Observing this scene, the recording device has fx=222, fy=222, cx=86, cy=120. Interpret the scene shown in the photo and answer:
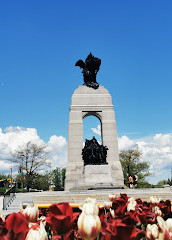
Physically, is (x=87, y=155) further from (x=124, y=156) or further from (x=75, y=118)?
(x=124, y=156)

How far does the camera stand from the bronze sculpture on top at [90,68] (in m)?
22.0

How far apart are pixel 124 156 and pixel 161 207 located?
41.5m

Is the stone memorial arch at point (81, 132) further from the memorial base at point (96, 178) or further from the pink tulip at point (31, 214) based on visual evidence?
the pink tulip at point (31, 214)

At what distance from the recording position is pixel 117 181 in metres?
18.3

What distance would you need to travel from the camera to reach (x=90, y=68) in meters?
22.1

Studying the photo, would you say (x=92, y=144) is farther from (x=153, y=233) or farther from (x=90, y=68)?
(x=153, y=233)

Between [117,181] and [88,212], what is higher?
[88,212]

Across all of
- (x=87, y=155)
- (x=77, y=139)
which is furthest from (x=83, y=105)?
(x=87, y=155)

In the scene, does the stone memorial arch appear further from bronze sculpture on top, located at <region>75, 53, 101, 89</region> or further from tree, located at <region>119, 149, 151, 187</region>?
tree, located at <region>119, 149, 151, 187</region>

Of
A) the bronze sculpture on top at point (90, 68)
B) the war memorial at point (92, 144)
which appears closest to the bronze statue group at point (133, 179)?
the war memorial at point (92, 144)

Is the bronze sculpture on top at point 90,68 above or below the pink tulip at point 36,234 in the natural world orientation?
above

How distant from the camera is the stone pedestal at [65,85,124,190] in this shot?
1841cm

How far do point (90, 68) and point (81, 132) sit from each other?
6.70m

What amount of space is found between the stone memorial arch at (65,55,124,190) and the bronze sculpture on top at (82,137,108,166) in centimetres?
61
